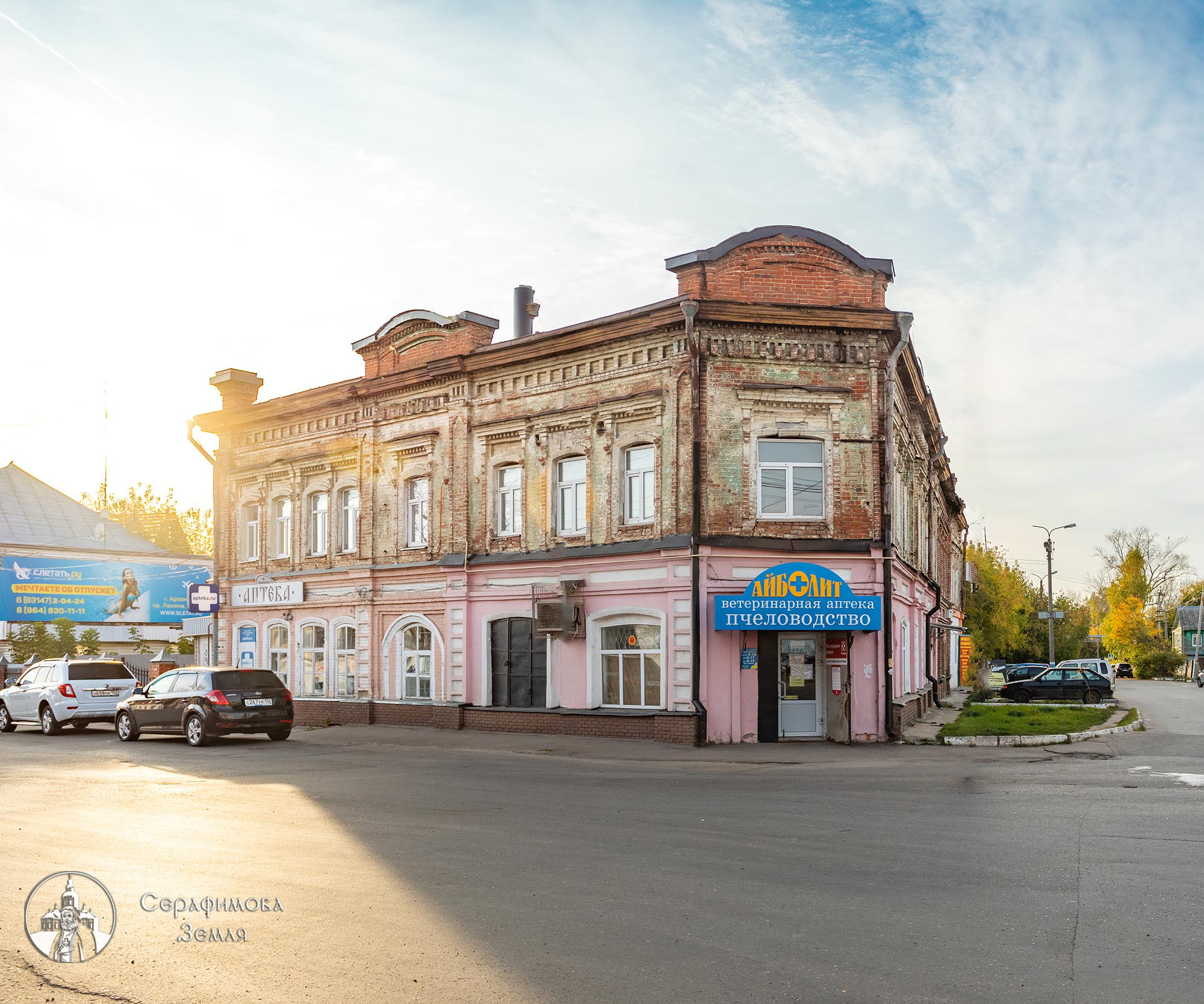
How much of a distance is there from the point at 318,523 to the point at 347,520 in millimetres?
1492

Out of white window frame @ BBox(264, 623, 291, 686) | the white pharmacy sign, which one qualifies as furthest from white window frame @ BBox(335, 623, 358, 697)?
white window frame @ BBox(264, 623, 291, 686)

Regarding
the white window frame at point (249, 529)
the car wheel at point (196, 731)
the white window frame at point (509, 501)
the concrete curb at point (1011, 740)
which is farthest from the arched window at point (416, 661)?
the concrete curb at point (1011, 740)

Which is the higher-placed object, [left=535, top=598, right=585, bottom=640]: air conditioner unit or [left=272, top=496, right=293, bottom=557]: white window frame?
[left=272, top=496, right=293, bottom=557]: white window frame

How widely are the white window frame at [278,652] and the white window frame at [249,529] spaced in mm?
2478

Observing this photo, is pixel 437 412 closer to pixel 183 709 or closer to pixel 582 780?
pixel 183 709

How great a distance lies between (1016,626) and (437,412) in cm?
3884

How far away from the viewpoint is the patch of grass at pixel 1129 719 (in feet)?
86.5

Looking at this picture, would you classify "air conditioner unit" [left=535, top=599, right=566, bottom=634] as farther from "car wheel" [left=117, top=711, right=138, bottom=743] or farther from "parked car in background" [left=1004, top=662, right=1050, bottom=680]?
"parked car in background" [left=1004, top=662, right=1050, bottom=680]

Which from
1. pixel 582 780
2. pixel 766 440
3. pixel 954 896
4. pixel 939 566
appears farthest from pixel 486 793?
pixel 939 566

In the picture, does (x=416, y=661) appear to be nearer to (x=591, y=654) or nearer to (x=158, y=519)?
(x=591, y=654)

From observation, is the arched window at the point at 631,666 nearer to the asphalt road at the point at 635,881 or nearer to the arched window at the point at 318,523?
the asphalt road at the point at 635,881

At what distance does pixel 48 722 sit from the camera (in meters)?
27.0

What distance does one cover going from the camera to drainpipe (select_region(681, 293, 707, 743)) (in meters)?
21.6

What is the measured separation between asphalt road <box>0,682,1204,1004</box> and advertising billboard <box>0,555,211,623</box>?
42725 mm
